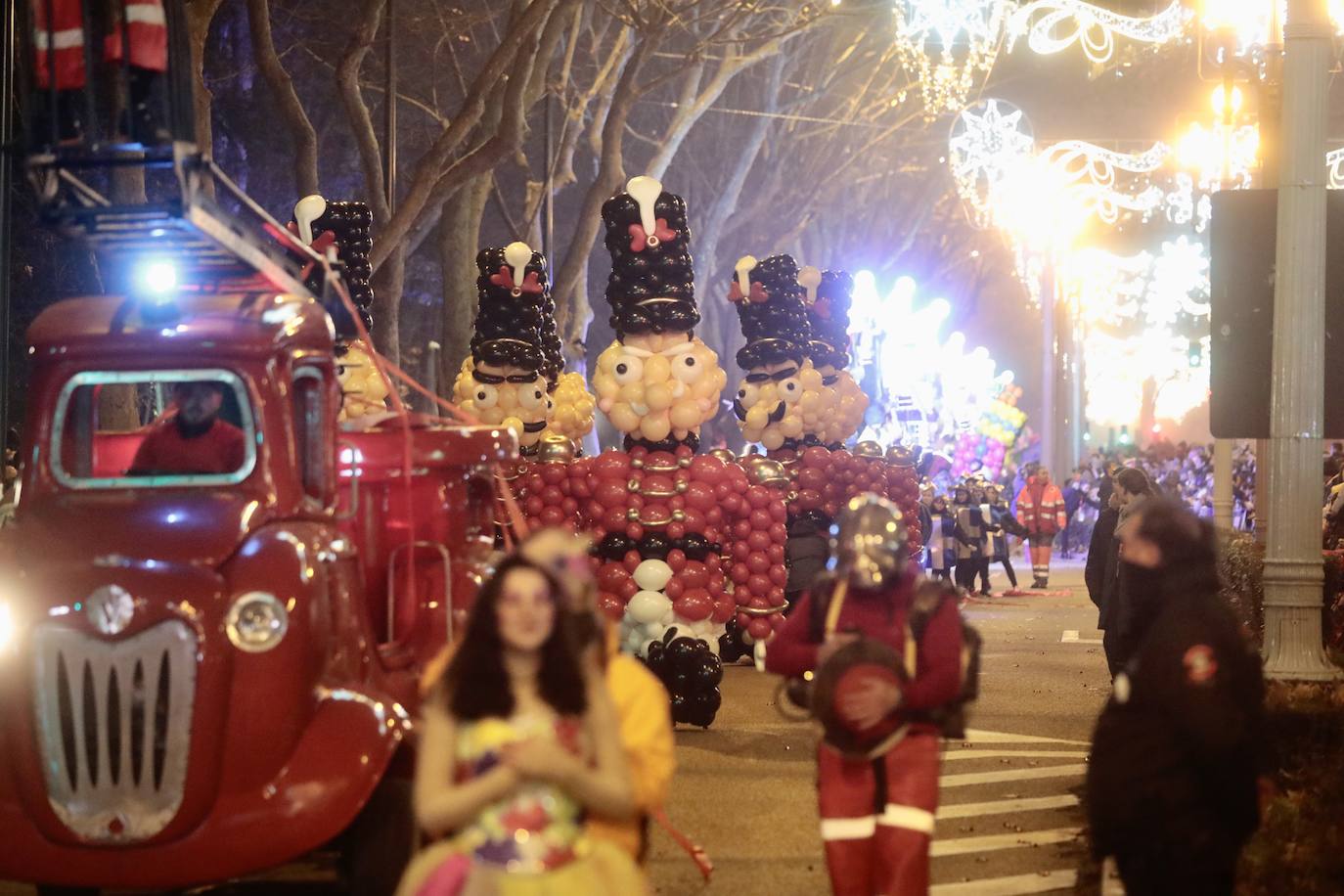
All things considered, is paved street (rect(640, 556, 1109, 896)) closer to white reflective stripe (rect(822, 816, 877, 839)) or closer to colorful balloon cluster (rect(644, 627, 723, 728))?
colorful balloon cluster (rect(644, 627, 723, 728))

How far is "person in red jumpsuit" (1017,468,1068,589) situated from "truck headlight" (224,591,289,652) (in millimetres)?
22954

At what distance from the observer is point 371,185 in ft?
68.5

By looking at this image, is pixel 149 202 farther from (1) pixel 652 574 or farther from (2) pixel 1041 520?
(2) pixel 1041 520

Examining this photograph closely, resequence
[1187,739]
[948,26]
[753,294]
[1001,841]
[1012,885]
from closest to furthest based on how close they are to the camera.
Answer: [1187,739], [1012,885], [1001,841], [753,294], [948,26]

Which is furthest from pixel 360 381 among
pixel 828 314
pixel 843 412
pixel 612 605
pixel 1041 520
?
pixel 1041 520

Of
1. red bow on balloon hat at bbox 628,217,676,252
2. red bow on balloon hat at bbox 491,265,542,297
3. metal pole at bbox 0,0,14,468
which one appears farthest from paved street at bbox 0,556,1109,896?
metal pole at bbox 0,0,14,468

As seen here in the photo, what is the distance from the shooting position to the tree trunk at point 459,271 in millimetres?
25047

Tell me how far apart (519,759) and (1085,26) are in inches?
697

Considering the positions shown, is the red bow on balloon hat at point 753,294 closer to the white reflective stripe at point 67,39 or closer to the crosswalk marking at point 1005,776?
the crosswalk marking at point 1005,776

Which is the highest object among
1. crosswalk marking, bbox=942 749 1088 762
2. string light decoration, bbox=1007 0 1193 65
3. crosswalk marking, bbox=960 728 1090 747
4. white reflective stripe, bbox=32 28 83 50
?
string light decoration, bbox=1007 0 1193 65

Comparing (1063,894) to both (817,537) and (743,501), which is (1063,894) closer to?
(743,501)

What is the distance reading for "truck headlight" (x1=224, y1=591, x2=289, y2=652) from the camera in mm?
7031

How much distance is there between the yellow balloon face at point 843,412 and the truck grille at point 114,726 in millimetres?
10040

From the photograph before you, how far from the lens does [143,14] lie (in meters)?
8.53
